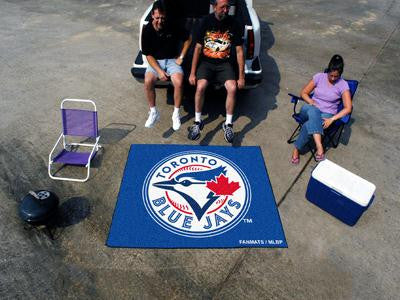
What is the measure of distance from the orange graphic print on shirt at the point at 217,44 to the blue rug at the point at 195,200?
4.55ft

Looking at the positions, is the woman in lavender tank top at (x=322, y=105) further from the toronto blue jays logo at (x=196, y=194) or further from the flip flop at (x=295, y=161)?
the toronto blue jays logo at (x=196, y=194)

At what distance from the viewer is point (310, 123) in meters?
4.13

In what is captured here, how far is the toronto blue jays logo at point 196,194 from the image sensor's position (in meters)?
3.49

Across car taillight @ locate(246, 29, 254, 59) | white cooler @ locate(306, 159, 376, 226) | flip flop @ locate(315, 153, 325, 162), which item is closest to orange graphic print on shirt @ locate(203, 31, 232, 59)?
car taillight @ locate(246, 29, 254, 59)

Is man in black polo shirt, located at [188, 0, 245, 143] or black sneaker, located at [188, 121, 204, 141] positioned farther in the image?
black sneaker, located at [188, 121, 204, 141]

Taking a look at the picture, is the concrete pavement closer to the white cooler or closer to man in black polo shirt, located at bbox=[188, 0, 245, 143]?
the white cooler

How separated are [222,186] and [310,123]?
149cm

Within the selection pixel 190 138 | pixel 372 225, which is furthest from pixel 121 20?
pixel 372 225

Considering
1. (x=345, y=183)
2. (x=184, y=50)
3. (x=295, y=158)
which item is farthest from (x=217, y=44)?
(x=345, y=183)

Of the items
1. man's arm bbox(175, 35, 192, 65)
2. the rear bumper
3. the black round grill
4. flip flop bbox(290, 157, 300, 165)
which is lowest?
flip flop bbox(290, 157, 300, 165)

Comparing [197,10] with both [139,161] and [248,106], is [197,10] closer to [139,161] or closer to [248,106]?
[248,106]

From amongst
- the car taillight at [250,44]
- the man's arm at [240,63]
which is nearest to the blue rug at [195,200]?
the man's arm at [240,63]

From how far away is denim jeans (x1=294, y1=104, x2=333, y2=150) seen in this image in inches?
162

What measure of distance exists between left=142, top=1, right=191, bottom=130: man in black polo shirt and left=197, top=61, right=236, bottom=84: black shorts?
1.06 feet
